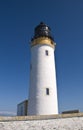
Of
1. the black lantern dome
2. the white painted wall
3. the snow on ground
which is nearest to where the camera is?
the snow on ground

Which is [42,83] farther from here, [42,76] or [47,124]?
[47,124]

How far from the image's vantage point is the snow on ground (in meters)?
9.53

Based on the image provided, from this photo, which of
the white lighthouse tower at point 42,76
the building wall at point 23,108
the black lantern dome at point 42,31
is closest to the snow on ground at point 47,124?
the white lighthouse tower at point 42,76

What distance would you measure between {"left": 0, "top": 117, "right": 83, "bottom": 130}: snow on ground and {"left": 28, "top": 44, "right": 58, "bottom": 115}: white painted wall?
4899 millimetres

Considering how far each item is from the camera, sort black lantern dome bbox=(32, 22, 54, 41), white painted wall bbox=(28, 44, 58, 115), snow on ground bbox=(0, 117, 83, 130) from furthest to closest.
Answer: black lantern dome bbox=(32, 22, 54, 41), white painted wall bbox=(28, 44, 58, 115), snow on ground bbox=(0, 117, 83, 130)

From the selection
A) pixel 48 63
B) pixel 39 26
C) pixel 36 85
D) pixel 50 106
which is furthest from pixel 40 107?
pixel 39 26

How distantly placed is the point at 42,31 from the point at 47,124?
10858mm

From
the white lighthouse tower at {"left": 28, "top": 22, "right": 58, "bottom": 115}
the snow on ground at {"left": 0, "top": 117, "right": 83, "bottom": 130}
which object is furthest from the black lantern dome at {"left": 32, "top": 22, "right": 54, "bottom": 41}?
the snow on ground at {"left": 0, "top": 117, "right": 83, "bottom": 130}

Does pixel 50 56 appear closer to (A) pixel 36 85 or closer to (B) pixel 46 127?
(A) pixel 36 85

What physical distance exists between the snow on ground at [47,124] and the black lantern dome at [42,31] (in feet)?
33.1

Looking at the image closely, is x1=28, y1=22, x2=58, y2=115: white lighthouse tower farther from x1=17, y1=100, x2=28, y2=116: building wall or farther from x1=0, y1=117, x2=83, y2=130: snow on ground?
x1=0, y1=117, x2=83, y2=130: snow on ground

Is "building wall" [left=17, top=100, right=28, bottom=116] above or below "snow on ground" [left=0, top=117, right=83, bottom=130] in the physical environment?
above

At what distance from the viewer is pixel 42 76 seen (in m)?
16.0

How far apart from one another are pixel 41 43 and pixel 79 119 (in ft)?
30.2
